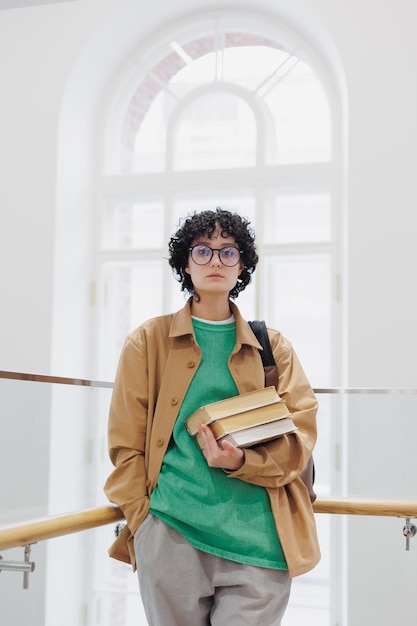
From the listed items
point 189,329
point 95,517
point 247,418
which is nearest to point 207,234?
point 189,329

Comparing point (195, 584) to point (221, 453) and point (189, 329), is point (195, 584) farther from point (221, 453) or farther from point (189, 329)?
point (189, 329)

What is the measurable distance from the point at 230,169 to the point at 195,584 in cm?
405

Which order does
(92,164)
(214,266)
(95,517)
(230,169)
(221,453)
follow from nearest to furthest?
(221,453) < (214,266) < (95,517) < (230,169) < (92,164)

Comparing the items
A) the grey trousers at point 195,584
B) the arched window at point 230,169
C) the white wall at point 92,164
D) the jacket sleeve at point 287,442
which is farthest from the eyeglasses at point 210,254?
the arched window at point 230,169

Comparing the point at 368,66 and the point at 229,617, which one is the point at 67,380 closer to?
the point at 229,617

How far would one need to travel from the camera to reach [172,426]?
2.13 meters

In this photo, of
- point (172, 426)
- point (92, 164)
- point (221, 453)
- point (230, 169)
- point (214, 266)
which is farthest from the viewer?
point (92, 164)

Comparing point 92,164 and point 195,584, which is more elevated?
point 92,164

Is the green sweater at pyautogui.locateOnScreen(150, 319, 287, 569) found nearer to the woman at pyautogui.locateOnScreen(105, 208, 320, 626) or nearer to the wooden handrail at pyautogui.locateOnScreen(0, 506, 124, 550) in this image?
the woman at pyautogui.locateOnScreen(105, 208, 320, 626)

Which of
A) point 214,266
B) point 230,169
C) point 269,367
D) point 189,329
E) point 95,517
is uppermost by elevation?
point 230,169

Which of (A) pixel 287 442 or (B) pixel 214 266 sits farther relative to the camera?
(B) pixel 214 266

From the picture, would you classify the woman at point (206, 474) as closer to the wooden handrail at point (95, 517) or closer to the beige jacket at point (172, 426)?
the beige jacket at point (172, 426)

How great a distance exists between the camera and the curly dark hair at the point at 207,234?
228cm

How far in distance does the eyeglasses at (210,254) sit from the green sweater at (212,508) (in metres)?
0.45
